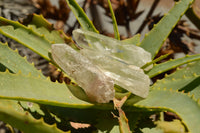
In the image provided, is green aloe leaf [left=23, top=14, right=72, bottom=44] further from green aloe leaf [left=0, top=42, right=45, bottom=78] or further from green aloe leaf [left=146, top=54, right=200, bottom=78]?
green aloe leaf [left=146, top=54, right=200, bottom=78]

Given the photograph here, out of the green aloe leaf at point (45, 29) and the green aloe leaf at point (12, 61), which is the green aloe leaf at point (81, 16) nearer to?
the green aloe leaf at point (45, 29)

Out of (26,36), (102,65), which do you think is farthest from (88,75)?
(26,36)

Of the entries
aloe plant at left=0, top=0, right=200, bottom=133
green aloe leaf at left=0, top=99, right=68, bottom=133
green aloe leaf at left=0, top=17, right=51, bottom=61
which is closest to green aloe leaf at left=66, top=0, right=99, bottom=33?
aloe plant at left=0, top=0, right=200, bottom=133

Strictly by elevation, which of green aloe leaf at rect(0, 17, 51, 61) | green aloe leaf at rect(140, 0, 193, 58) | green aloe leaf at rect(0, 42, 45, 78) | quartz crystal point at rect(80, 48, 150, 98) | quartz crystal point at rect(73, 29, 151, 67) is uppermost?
green aloe leaf at rect(140, 0, 193, 58)

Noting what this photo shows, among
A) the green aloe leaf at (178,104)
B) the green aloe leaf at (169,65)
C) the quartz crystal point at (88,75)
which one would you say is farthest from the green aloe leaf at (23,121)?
the green aloe leaf at (169,65)

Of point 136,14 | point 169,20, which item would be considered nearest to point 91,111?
point 169,20

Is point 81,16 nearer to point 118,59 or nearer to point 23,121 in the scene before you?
point 118,59
